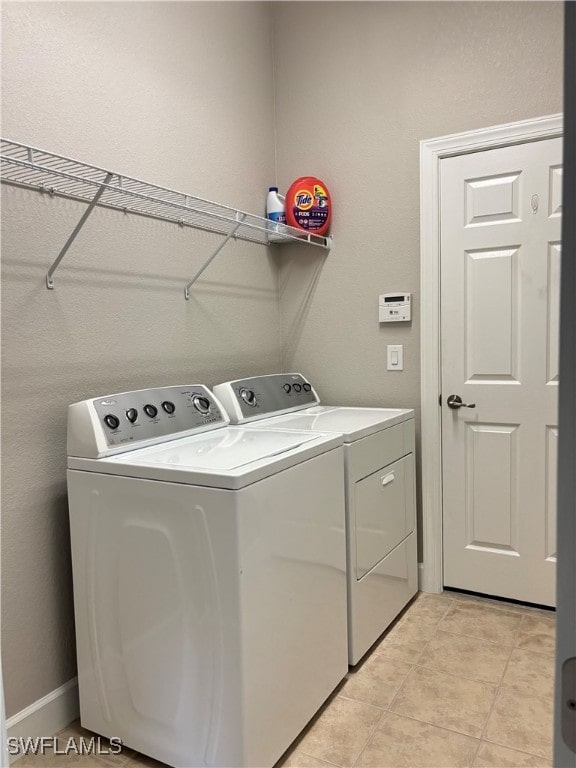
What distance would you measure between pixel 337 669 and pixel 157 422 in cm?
104

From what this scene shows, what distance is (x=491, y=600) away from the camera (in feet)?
8.38

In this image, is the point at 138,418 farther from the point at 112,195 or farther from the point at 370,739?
the point at 370,739

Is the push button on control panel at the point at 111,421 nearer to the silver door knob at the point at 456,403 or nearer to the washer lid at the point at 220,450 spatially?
the washer lid at the point at 220,450

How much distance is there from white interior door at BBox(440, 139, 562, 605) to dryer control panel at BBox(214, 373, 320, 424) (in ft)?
2.24

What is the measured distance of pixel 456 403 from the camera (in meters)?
2.56

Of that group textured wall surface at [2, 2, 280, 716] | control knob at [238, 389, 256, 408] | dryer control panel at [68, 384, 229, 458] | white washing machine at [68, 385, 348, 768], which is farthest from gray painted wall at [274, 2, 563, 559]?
white washing machine at [68, 385, 348, 768]

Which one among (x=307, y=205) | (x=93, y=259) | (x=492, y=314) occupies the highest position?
(x=307, y=205)

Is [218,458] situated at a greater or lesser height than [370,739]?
greater

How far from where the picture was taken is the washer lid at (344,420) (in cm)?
205

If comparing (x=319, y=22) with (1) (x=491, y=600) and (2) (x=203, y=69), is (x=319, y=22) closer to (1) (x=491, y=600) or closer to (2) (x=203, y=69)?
(2) (x=203, y=69)

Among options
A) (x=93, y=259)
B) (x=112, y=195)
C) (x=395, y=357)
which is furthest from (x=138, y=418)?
(x=395, y=357)

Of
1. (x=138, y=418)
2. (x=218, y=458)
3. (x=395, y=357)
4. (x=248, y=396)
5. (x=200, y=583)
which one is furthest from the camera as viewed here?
(x=395, y=357)

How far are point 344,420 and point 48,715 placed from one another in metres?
1.42

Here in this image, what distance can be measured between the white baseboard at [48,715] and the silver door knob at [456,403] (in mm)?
1850
